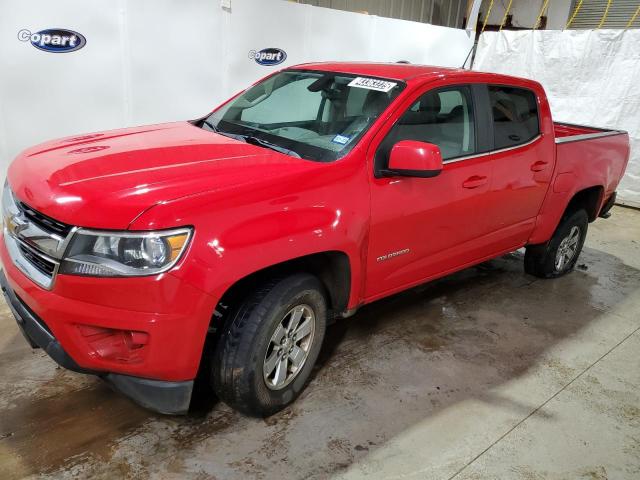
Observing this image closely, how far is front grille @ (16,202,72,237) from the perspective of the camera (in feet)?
6.70

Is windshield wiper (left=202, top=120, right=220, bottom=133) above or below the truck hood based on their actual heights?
above

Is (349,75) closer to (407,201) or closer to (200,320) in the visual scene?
(407,201)

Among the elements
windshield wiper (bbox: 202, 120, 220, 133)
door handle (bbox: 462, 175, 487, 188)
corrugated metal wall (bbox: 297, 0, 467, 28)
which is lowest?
door handle (bbox: 462, 175, 487, 188)

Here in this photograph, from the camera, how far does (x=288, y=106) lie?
10.8ft

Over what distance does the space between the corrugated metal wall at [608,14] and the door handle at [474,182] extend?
28.2ft

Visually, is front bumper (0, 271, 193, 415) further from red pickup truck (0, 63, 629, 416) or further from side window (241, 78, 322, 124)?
side window (241, 78, 322, 124)

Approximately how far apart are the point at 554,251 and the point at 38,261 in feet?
12.7

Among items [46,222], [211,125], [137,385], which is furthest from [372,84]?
[137,385]

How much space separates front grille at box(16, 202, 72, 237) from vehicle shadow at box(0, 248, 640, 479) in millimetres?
965

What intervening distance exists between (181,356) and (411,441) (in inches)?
46.5

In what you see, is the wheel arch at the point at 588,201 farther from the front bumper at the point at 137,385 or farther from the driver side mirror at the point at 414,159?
the front bumper at the point at 137,385

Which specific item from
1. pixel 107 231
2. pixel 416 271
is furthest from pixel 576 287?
pixel 107 231

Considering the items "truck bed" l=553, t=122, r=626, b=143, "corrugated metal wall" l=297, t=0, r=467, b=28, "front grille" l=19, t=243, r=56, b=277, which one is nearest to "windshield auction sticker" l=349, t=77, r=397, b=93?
"front grille" l=19, t=243, r=56, b=277

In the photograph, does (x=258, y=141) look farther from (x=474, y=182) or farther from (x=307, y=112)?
(x=474, y=182)
